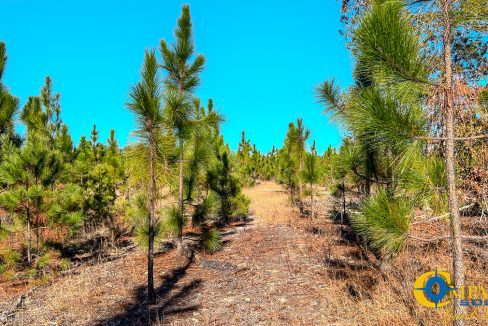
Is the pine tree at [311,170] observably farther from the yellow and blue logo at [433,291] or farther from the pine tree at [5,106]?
the pine tree at [5,106]

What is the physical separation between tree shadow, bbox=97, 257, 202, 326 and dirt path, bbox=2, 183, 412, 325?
0.06 feet

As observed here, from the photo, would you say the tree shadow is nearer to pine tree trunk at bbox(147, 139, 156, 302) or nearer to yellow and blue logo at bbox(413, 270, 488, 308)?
pine tree trunk at bbox(147, 139, 156, 302)

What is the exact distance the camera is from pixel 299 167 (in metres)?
16.3

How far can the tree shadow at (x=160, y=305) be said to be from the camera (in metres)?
5.11

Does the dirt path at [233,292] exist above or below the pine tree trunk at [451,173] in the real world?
below

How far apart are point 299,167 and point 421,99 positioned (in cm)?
1311

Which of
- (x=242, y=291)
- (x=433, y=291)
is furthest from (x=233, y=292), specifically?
(x=433, y=291)

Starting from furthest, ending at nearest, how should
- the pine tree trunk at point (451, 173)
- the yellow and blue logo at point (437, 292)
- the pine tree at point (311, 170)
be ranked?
1. the pine tree at point (311, 170)
2. the yellow and blue logo at point (437, 292)
3. the pine tree trunk at point (451, 173)

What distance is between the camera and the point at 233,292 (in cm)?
625

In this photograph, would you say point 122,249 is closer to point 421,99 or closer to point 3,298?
point 3,298

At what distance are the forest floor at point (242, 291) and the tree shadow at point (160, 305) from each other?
18mm

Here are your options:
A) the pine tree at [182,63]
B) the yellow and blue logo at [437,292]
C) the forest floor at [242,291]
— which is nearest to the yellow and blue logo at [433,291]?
the yellow and blue logo at [437,292]

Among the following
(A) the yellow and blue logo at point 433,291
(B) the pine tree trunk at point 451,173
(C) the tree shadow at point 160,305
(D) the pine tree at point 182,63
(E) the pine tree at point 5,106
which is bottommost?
(C) the tree shadow at point 160,305

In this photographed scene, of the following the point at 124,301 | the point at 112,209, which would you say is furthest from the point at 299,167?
the point at 124,301
